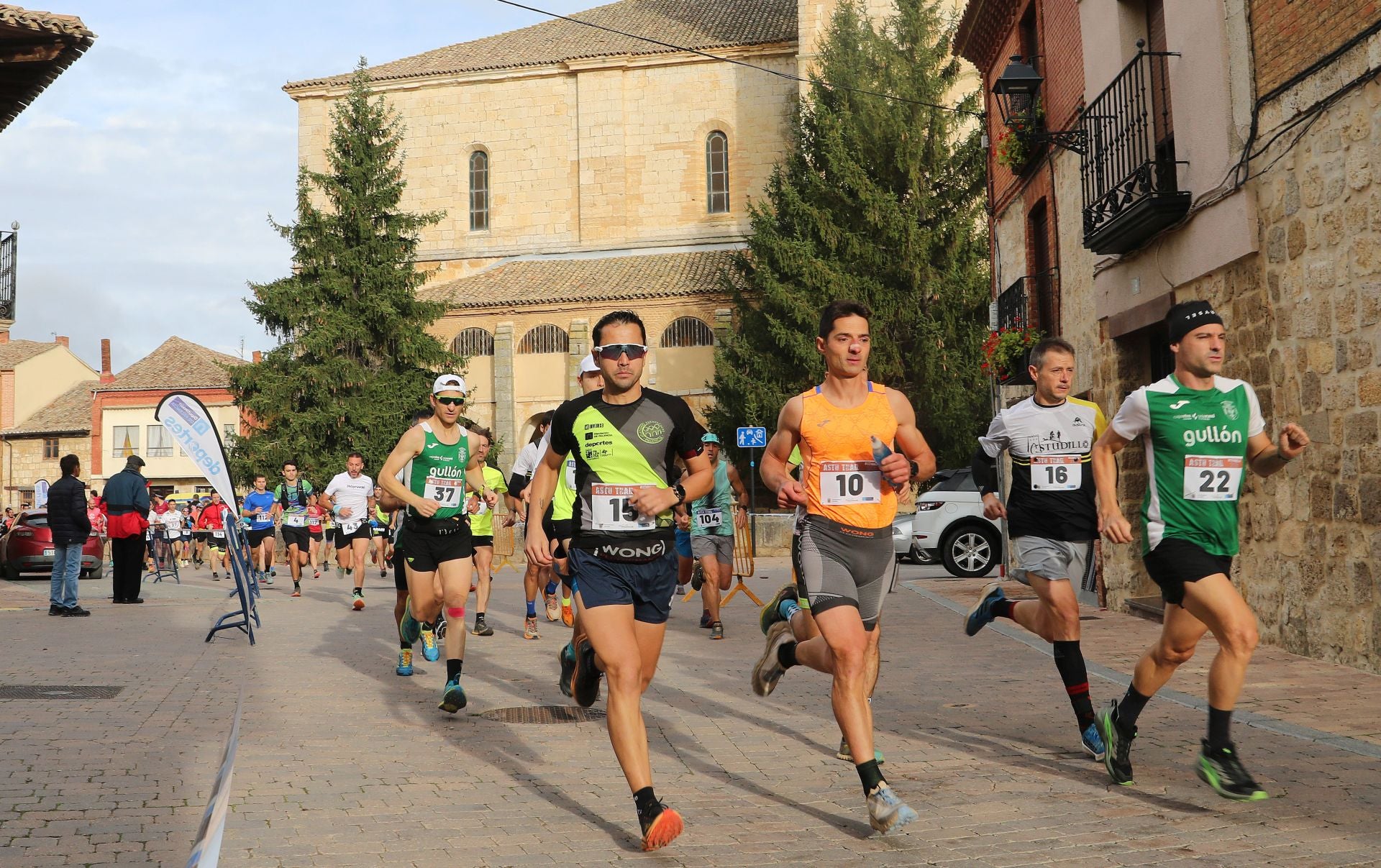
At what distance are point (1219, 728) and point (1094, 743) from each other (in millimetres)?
855

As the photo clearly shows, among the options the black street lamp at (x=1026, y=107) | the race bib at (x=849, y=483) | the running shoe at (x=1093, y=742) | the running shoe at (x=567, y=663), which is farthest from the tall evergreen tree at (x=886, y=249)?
the race bib at (x=849, y=483)

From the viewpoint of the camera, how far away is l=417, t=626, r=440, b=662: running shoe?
1088 cm

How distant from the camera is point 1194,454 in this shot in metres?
5.84

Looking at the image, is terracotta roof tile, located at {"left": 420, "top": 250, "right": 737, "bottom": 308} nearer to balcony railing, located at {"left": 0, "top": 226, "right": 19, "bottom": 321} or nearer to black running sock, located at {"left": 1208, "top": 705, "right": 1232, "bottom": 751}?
balcony railing, located at {"left": 0, "top": 226, "right": 19, "bottom": 321}

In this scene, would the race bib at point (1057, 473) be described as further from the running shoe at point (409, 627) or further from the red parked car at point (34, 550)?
the red parked car at point (34, 550)

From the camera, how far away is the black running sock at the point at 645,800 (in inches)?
193

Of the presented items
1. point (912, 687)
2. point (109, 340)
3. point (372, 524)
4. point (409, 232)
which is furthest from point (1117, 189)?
point (109, 340)

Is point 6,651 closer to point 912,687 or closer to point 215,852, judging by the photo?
point 912,687

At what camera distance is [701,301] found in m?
47.8

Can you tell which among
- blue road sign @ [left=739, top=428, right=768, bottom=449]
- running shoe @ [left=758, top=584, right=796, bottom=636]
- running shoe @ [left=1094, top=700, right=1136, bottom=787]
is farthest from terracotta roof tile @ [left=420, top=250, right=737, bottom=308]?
running shoe @ [left=1094, top=700, right=1136, bottom=787]

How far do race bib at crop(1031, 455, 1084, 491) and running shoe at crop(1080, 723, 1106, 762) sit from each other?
1.21 meters

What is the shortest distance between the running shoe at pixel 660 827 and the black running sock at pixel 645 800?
1 cm

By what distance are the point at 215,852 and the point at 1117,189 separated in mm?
13124

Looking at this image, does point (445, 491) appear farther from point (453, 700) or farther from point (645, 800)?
point (645, 800)
